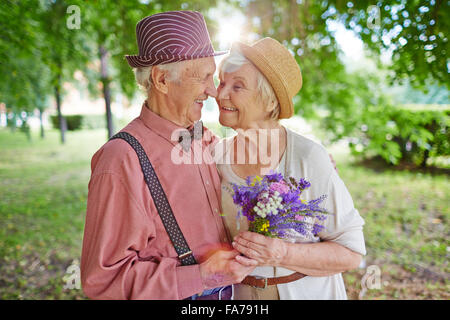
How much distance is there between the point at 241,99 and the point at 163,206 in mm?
845

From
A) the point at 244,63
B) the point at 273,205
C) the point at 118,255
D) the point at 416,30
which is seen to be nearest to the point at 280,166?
the point at 273,205

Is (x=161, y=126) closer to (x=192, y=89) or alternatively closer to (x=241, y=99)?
(x=192, y=89)

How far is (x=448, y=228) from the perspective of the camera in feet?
21.6

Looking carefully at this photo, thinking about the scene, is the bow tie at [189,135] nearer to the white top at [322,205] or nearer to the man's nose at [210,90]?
the man's nose at [210,90]

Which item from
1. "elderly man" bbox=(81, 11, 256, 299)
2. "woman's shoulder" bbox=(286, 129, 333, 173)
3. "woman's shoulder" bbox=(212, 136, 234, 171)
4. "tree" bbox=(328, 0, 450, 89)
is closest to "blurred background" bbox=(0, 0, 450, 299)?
"tree" bbox=(328, 0, 450, 89)

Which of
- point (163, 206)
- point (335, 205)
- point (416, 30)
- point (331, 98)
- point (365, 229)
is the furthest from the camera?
point (365, 229)

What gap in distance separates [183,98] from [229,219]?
808 millimetres

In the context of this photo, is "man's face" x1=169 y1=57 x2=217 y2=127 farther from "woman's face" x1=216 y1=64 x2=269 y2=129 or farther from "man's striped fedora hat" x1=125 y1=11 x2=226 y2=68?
"woman's face" x1=216 y1=64 x2=269 y2=129

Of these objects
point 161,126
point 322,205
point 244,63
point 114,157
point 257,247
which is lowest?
point 257,247

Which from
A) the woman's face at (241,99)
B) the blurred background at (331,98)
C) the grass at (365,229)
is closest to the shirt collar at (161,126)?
the woman's face at (241,99)

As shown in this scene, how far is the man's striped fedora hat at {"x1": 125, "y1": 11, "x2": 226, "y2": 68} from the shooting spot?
5.94 feet

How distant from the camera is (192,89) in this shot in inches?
73.6

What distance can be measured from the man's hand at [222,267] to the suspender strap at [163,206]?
0.37ft
